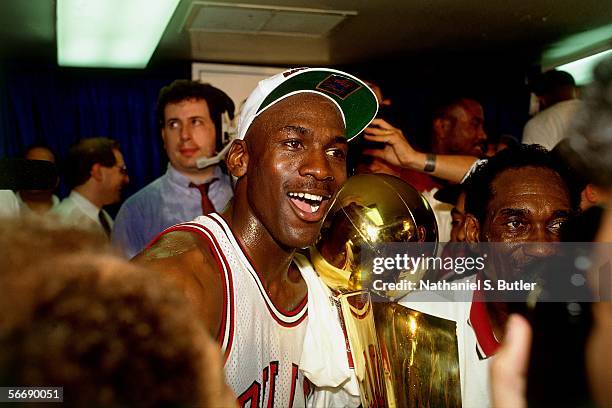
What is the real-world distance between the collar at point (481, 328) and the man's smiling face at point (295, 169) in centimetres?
53

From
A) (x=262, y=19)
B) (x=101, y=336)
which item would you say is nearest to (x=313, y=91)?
(x=101, y=336)

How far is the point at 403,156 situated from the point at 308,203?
43.4 inches

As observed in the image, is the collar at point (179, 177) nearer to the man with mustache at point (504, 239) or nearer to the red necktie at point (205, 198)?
the red necktie at point (205, 198)

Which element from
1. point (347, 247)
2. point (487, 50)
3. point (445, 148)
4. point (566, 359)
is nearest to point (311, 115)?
point (347, 247)

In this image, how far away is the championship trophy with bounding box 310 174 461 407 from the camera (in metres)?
1.60

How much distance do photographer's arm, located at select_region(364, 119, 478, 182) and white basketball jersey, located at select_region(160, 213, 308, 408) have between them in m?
1.09

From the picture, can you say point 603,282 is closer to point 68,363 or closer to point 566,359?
point 566,359

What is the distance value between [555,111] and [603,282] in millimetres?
2755

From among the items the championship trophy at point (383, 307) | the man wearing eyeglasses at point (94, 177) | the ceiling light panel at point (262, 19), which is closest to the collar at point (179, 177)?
the man wearing eyeglasses at point (94, 177)

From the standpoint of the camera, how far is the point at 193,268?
1525 millimetres

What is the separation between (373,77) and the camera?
21.5 ft

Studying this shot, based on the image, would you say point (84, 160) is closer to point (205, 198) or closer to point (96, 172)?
point (96, 172)

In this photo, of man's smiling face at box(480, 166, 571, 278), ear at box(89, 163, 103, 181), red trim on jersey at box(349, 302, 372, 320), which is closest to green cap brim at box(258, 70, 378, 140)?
man's smiling face at box(480, 166, 571, 278)

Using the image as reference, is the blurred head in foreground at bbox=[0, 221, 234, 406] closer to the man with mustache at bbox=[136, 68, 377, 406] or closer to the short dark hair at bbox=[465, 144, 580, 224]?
the man with mustache at bbox=[136, 68, 377, 406]
